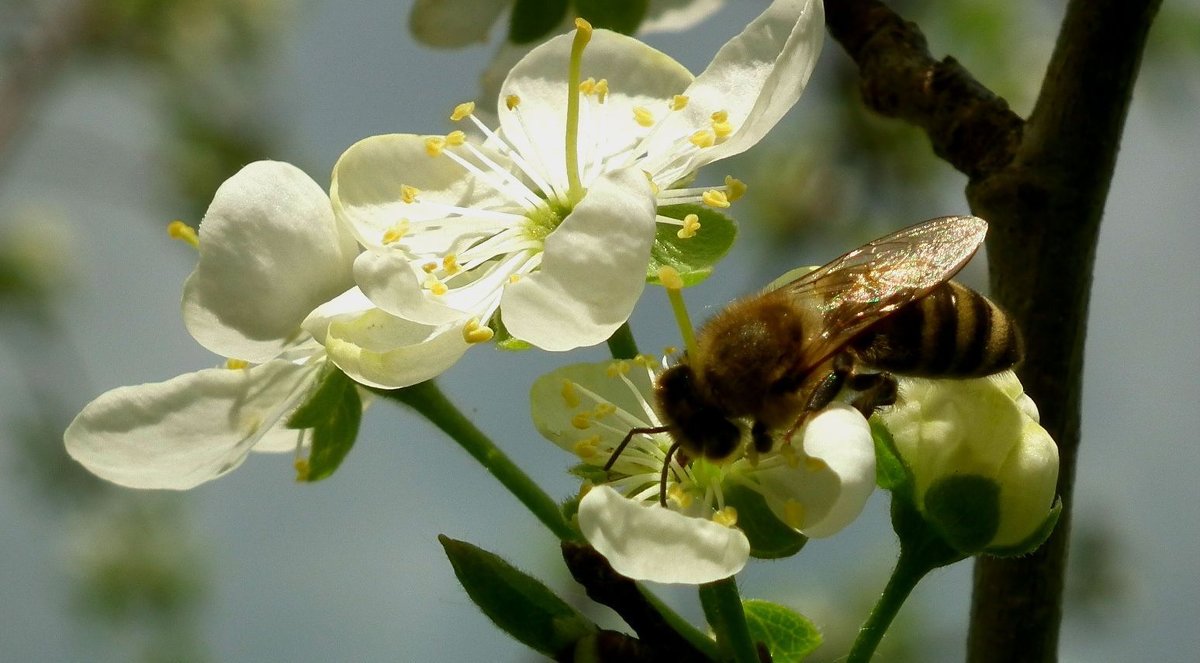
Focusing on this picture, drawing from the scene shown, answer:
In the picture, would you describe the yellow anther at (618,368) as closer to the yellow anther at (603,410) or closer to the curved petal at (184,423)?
the yellow anther at (603,410)

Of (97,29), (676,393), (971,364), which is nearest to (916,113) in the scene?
(971,364)

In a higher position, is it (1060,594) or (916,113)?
(916,113)

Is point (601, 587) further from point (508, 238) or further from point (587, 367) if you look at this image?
point (508, 238)

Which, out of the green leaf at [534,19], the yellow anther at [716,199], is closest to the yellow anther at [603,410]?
the yellow anther at [716,199]

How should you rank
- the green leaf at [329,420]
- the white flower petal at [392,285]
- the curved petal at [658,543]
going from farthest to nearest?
the green leaf at [329,420]
the white flower petal at [392,285]
the curved petal at [658,543]

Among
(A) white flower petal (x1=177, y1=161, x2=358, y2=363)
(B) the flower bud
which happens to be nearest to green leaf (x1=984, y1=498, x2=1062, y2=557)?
(B) the flower bud

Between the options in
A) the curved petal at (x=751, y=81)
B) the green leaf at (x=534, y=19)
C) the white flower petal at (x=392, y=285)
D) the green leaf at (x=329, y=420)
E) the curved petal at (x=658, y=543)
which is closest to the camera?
the curved petal at (x=658, y=543)
